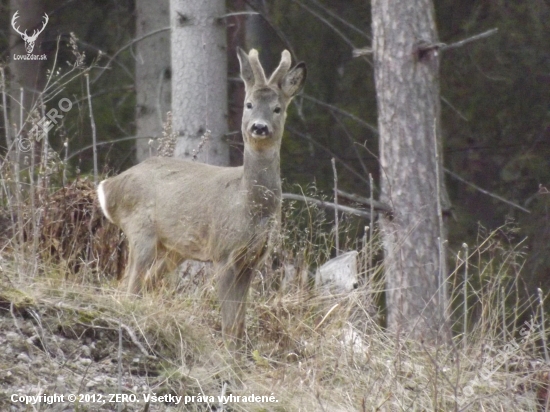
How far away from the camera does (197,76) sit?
9.01m

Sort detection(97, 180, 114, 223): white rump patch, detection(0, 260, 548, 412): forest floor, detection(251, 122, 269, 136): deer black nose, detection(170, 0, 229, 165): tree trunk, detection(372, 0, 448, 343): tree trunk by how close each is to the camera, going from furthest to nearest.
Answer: detection(170, 0, 229, 165): tree trunk, detection(372, 0, 448, 343): tree trunk, detection(97, 180, 114, 223): white rump patch, detection(251, 122, 269, 136): deer black nose, detection(0, 260, 548, 412): forest floor

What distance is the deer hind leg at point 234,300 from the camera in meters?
5.93

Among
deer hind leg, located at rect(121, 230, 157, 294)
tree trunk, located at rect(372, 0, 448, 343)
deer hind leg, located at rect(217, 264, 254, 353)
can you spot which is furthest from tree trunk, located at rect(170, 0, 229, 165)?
deer hind leg, located at rect(217, 264, 254, 353)

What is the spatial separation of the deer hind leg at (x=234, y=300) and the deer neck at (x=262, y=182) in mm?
351

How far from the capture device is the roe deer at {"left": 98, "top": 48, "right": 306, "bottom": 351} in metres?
6.23

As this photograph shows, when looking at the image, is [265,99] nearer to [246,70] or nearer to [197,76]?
[246,70]

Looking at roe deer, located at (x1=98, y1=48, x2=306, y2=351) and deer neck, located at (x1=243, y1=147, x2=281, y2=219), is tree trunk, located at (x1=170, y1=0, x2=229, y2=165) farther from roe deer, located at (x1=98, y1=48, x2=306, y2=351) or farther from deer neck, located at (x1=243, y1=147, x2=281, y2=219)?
deer neck, located at (x1=243, y1=147, x2=281, y2=219)

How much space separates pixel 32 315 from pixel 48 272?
3.00 feet

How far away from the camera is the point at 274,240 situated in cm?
620

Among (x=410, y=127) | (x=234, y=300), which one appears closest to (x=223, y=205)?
(x=234, y=300)

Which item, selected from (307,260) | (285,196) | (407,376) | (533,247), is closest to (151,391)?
(407,376)

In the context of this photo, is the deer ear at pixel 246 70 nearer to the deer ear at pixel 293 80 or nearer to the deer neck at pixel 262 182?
the deer ear at pixel 293 80

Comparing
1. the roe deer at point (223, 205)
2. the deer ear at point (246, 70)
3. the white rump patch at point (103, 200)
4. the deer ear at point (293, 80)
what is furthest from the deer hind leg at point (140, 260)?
the deer ear at point (293, 80)

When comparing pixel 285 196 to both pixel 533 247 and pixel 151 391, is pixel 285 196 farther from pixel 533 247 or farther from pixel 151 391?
pixel 533 247
